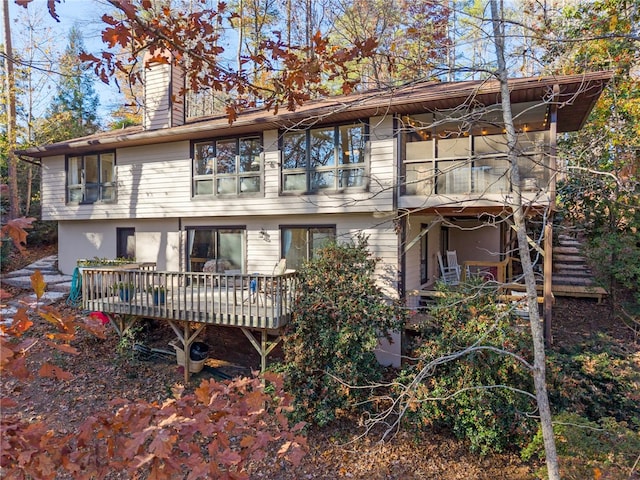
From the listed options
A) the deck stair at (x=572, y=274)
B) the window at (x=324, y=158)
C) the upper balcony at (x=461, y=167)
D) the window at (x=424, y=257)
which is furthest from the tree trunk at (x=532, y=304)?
the deck stair at (x=572, y=274)

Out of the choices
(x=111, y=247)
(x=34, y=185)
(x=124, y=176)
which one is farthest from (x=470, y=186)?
(x=34, y=185)

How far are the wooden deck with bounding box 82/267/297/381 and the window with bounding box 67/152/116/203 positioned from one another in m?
4.31

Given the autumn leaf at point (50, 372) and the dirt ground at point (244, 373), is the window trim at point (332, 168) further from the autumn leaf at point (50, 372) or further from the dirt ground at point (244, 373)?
the autumn leaf at point (50, 372)

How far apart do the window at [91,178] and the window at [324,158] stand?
20.5ft

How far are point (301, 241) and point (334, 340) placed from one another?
3.42 m

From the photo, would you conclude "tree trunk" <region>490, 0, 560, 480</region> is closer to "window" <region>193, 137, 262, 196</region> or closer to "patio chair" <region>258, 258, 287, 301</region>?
"patio chair" <region>258, 258, 287, 301</region>

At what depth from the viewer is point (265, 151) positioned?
9.82m

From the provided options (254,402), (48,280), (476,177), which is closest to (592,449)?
(476,177)

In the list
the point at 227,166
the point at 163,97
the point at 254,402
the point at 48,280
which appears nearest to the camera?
the point at 254,402

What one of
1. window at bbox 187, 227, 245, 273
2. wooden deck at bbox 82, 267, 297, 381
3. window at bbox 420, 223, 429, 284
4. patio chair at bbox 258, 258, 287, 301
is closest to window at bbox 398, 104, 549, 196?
window at bbox 420, 223, 429, 284

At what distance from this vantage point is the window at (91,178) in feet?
39.7

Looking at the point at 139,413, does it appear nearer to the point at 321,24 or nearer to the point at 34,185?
the point at 321,24

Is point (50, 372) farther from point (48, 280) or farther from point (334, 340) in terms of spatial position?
point (48, 280)

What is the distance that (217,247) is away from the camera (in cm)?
1070
